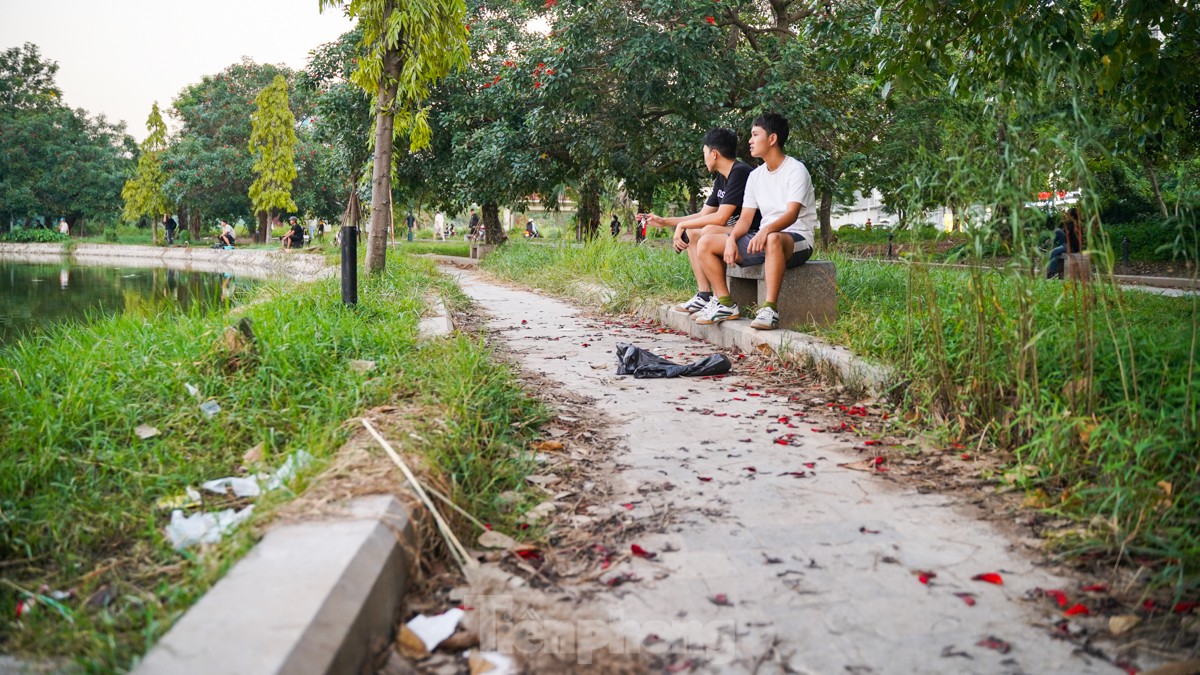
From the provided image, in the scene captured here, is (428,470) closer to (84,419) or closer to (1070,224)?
(84,419)

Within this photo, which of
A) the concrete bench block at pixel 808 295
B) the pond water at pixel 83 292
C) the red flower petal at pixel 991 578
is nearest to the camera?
the red flower petal at pixel 991 578

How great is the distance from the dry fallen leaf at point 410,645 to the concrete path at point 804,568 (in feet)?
1.41

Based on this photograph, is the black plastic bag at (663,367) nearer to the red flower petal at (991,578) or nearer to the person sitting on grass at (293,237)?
the red flower petal at (991,578)

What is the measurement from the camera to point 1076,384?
3.06 metres

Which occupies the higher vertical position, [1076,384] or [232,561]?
[1076,384]

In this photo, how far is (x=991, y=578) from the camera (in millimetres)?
2361

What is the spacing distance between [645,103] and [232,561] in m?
11.8

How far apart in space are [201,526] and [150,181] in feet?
136

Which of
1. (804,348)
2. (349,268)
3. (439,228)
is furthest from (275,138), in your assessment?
(804,348)

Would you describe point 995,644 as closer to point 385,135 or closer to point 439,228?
point 385,135

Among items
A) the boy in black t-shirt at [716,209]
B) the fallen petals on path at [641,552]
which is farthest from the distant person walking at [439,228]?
the fallen petals on path at [641,552]

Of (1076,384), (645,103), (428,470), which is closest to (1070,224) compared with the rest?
(1076,384)

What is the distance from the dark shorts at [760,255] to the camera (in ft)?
19.4

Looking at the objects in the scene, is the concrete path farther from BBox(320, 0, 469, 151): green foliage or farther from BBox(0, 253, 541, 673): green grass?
BBox(320, 0, 469, 151): green foliage
